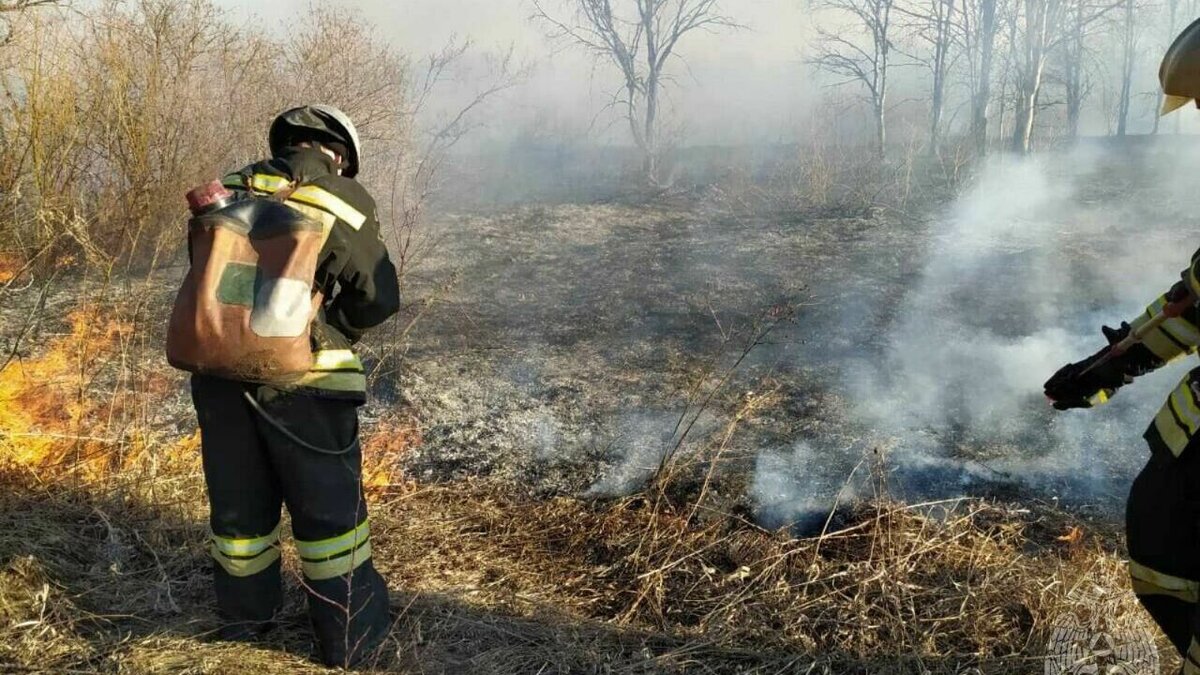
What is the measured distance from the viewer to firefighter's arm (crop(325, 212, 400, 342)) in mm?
2334

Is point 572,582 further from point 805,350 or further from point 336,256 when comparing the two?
point 805,350

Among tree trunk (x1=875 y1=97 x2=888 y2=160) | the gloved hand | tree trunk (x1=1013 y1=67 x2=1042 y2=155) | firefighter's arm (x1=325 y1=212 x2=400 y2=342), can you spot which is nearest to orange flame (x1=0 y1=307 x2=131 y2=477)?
firefighter's arm (x1=325 y1=212 x2=400 y2=342)

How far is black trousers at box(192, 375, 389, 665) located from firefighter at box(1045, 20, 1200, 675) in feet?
7.15

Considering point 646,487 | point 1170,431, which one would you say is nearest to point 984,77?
point 646,487

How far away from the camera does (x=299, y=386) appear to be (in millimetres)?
2219

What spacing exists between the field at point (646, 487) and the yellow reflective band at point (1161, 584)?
0.67 m

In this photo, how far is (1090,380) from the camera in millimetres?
2242

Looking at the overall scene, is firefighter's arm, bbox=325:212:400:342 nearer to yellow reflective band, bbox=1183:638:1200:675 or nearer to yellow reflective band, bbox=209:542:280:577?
yellow reflective band, bbox=209:542:280:577

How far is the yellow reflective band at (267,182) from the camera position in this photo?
232cm

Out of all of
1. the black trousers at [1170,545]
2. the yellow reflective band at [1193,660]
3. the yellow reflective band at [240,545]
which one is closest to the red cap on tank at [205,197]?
the yellow reflective band at [240,545]

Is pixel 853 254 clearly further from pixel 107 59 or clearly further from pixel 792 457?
pixel 107 59

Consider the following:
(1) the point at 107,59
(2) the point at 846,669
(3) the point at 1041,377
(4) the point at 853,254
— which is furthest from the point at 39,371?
(4) the point at 853,254

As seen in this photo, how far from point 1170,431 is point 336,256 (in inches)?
91.3

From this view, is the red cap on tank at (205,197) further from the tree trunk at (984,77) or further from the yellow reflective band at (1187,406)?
the tree trunk at (984,77)
